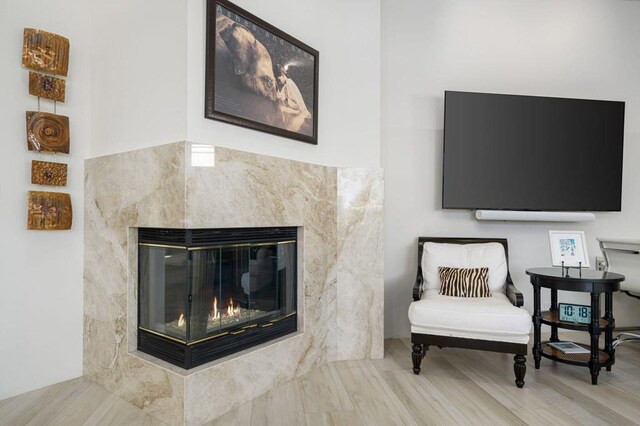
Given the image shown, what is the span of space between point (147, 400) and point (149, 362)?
20 centimetres

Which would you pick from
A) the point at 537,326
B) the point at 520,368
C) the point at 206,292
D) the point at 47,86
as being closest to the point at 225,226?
the point at 206,292

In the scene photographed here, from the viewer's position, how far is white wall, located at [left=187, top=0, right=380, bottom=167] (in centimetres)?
273

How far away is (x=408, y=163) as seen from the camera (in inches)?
148

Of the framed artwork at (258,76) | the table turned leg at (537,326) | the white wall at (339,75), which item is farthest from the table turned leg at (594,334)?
the framed artwork at (258,76)

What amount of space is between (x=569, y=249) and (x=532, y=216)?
26.7 inches

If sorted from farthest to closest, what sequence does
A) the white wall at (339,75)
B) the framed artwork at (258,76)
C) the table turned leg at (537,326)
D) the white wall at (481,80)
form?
the white wall at (481,80), the table turned leg at (537,326), the white wall at (339,75), the framed artwork at (258,76)

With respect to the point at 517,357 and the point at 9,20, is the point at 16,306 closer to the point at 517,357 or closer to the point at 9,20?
the point at 9,20

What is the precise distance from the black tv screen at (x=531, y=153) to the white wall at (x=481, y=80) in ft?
0.78

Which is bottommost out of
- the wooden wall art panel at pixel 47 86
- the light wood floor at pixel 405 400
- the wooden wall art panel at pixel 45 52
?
the light wood floor at pixel 405 400

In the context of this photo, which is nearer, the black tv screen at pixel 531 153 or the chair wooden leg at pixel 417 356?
the chair wooden leg at pixel 417 356

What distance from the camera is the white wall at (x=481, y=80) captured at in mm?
3723

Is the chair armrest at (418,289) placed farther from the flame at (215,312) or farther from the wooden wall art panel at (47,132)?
the wooden wall art panel at (47,132)

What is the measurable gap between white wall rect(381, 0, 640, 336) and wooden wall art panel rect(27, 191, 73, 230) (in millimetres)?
2506

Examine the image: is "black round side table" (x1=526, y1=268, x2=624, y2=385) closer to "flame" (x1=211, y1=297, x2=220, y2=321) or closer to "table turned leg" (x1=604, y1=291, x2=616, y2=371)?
"table turned leg" (x1=604, y1=291, x2=616, y2=371)
